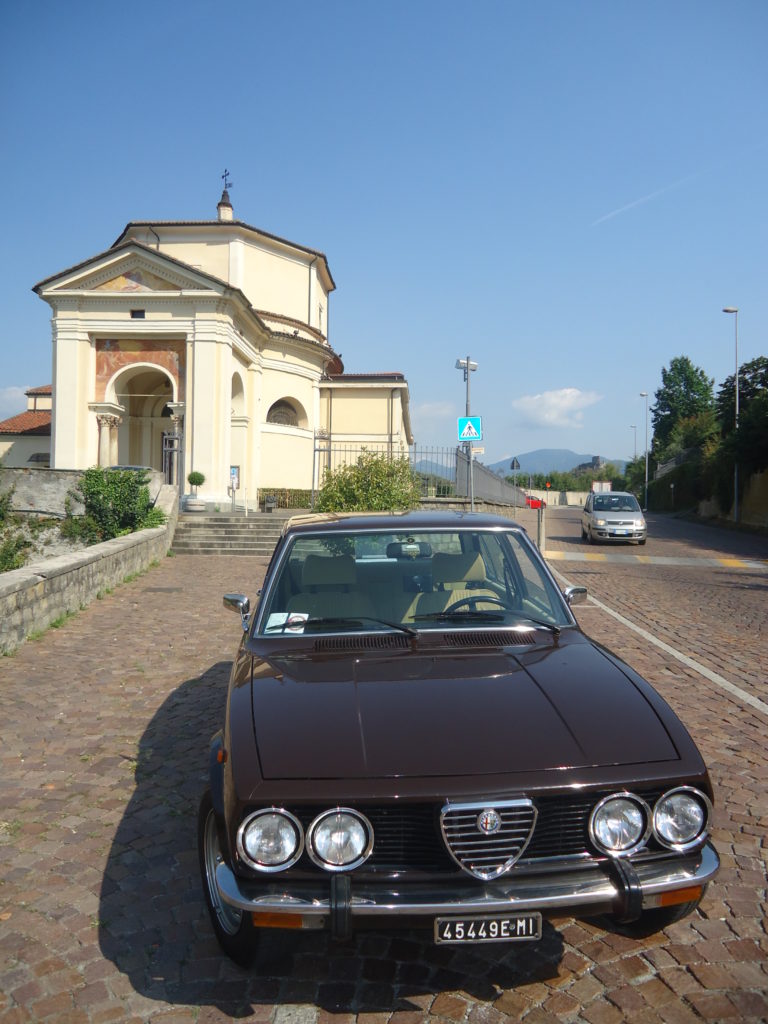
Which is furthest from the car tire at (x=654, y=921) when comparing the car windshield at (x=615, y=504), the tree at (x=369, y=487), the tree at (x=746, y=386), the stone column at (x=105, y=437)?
the tree at (x=746, y=386)

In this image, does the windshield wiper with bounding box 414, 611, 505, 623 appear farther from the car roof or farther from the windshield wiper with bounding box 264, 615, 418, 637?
the car roof

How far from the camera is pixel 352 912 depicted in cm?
233

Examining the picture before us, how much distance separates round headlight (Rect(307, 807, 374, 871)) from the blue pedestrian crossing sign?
17170 millimetres

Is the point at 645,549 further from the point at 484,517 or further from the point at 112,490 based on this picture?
the point at 484,517

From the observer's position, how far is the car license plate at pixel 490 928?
236 centimetres

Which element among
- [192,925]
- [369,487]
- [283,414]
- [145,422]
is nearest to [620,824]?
[192,925]

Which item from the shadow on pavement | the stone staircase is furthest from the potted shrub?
the shadow on pavement

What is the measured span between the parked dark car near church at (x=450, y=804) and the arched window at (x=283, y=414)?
3217 cm

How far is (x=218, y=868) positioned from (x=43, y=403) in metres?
54.5

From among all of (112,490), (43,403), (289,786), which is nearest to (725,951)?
(289,786)

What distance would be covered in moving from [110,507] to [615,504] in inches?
607

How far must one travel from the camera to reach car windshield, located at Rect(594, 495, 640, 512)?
2525 centimetres

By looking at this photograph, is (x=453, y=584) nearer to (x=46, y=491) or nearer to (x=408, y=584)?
(x=408, y=584)

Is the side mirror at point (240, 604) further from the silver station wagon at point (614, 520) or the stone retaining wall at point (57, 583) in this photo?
the silver station wagon at point (614, 520)
